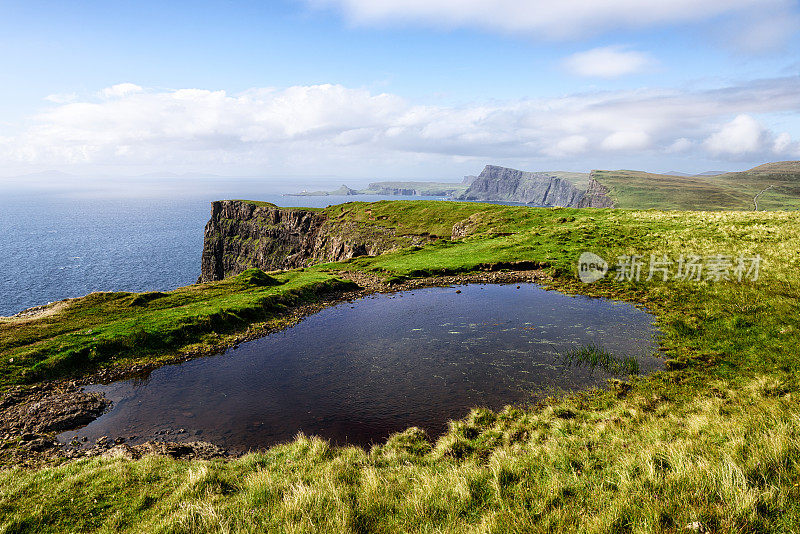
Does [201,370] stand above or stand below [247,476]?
below

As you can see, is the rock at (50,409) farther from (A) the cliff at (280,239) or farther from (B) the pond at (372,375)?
(A) the cliff at (280,239)

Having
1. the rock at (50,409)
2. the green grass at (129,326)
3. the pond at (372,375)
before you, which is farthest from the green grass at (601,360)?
the rock at (50,409)

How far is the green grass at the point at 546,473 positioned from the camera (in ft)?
24.7

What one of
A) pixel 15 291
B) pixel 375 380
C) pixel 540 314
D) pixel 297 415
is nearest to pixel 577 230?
pixel 540 314

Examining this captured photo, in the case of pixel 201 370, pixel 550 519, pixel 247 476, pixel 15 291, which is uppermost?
pixel 550 519

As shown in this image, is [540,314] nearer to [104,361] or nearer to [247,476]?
[247,476]

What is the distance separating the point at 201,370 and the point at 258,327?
823 centimetres

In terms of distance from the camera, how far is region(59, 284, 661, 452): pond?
59.4 ft

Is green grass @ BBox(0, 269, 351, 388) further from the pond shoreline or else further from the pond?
the pond

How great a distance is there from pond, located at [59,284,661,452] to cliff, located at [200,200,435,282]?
55641 millimetres

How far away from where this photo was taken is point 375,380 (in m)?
22.1

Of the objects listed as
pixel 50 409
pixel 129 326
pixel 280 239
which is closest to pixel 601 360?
pixel 50 409

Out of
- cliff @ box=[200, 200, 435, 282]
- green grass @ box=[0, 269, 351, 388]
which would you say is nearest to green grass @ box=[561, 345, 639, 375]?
green grass @ box=[0, 269, 351, 388]

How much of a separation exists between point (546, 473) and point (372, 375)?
14.0 metres
